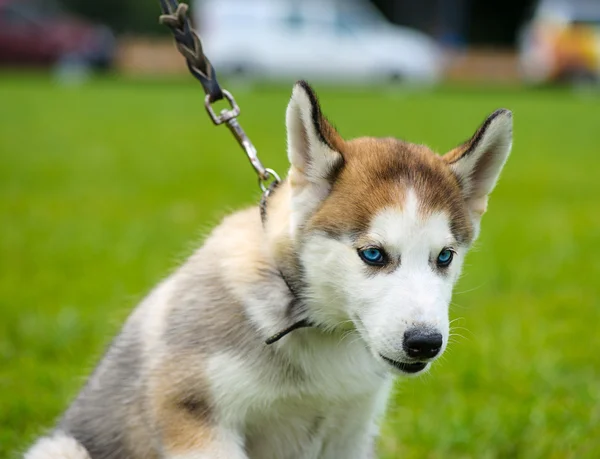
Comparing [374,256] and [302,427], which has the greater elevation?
[374,256]

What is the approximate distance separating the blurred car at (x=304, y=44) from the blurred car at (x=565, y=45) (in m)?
4.62

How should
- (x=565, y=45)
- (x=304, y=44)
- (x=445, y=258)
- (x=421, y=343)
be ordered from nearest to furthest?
1. (x=421, y=343)
2. (x=445, y=258)
3. (x=304, y=44)
4. (x=565, y=45)

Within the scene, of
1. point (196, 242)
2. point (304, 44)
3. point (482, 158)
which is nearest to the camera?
point (482, 158)

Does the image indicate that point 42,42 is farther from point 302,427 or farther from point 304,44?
point 302,427

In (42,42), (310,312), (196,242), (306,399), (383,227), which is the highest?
(383,227)

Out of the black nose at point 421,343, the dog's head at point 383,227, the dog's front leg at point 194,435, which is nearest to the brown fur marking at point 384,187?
the dog's head at point 383,227

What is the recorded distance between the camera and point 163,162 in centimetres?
1186

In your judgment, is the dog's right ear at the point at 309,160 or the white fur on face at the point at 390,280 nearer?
the white fur on face at the point at 390,280

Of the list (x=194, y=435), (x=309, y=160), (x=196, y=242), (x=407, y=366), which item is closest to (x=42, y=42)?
(x=196, y=242)

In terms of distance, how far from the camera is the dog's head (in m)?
2.80

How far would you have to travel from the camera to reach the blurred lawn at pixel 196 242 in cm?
446

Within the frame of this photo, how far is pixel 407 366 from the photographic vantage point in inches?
114

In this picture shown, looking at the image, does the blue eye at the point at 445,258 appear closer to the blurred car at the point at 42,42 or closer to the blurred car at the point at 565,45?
the blurred car at the point at 565,45

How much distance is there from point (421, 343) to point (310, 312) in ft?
A: 1.61
